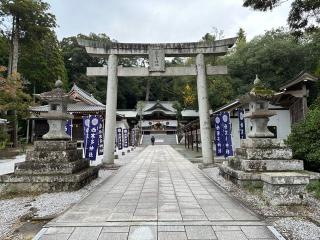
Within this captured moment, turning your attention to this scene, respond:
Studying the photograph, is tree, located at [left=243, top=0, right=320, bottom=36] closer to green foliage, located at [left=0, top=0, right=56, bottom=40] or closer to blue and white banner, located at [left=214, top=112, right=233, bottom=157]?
blue and white banner, located at [left=214, top=112, right=233, bottom=157]

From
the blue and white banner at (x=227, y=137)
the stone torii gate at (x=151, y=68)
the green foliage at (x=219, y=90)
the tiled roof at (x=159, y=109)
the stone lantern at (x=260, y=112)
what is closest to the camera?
the stone lantern at (x=260, y=112)

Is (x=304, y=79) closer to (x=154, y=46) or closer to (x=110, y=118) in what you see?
(x=154, y=46)

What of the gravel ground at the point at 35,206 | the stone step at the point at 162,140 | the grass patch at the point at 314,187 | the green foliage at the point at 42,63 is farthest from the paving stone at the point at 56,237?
the stone step at the point at 162,140

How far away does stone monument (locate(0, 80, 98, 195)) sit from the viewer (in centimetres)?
839

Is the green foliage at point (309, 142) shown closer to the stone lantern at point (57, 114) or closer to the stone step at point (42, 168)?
the stone step at point (42, 168)

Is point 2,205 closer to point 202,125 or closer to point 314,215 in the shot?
point 314,215

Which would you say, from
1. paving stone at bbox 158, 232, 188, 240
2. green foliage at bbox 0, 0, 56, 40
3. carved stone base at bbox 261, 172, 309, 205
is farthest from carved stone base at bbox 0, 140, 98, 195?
green foliage at bbox 0, 0, 56, 40

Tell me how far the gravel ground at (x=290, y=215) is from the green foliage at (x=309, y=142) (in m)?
2.47

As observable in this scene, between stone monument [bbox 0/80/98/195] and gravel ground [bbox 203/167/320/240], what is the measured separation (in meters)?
4.22

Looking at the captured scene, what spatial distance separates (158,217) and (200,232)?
1.05 meters

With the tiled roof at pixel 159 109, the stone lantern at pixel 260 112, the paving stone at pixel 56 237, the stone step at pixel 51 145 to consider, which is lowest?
the paving stone at pixel 56 237

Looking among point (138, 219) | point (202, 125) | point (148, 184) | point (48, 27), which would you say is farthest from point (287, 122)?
point (48, 27)

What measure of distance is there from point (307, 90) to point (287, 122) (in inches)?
227

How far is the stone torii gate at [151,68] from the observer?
14.6 metres
